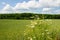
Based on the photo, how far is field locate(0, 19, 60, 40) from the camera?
335cm

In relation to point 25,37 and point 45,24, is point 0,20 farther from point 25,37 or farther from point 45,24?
point 45,24

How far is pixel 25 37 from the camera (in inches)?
144

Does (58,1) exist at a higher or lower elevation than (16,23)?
higher

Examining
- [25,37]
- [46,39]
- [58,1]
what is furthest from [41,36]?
[58,1]

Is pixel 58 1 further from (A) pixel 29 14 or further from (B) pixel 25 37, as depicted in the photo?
(B) pixel 25 37

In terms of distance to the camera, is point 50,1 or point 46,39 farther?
point 50,1

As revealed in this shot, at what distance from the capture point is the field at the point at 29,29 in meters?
3.35

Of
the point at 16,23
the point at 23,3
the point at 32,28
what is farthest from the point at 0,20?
the point at 32,28

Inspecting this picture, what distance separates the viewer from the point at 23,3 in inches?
164

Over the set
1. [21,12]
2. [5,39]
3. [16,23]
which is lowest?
[5,39]

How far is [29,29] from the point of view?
3.41m

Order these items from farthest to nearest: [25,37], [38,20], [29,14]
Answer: [29,14], [25,37], [38,20]

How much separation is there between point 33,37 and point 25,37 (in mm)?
379

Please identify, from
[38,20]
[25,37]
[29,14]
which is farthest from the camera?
[29,14]
